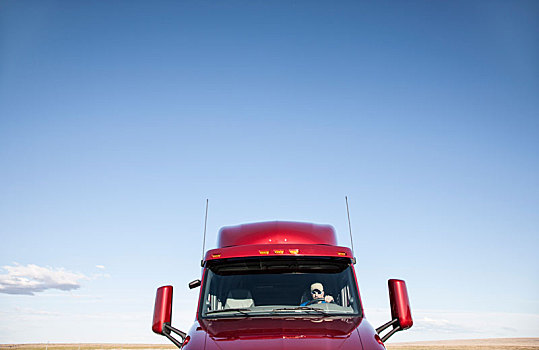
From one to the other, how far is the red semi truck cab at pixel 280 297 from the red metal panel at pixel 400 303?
1 cm

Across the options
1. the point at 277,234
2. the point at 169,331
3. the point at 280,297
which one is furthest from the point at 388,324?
the point at 169,331

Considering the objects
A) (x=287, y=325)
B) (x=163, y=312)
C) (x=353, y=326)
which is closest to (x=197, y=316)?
(x=163, y=312)

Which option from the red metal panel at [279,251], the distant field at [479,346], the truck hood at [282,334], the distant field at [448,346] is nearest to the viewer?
the truck hood at [282,334]

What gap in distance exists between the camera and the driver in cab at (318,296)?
6375 millimetres

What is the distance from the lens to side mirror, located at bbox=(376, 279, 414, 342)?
225 inches

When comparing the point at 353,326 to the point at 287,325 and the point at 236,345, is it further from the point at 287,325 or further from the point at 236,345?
the point at 236,345

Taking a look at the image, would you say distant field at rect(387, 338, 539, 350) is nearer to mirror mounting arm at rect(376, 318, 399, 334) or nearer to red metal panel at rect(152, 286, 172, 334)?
mirror mounting arm at rect(376, 318, 399, 334)

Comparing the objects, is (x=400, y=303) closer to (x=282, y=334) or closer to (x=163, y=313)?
(x=282, y=334)

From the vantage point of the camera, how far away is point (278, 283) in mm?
6707

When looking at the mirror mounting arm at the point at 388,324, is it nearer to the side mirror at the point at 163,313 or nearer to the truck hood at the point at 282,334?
the truck hood at the point at 282,334

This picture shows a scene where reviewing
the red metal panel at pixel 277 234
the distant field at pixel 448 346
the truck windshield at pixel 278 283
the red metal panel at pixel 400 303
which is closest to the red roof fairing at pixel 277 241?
the red metal panel at pixel 277 234

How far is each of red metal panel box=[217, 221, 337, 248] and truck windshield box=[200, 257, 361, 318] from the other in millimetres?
507

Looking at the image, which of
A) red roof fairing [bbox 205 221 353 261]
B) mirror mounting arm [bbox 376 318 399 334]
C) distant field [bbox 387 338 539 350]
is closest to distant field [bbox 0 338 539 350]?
distant field [bbox 387 338 539 350]

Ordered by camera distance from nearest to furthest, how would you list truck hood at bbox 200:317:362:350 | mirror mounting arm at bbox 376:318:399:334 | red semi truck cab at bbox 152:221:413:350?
truck hood at bbox 200:317:362:350 < red semi truck cab at bbox 152:221:413:350 < mirror mounting arm at bbox 376:318:399:334
